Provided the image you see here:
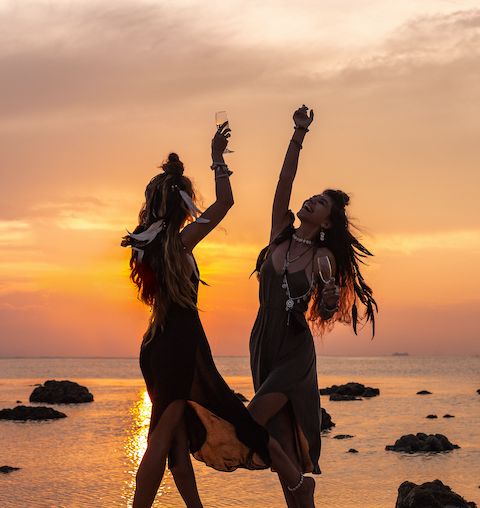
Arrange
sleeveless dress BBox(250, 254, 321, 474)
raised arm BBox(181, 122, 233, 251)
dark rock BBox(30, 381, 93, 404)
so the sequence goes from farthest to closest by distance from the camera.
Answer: dark rock BBox(30, 381, 93, 404), sleeveless dress BBox(250, 254, 321, 474), raised arm BBox(181, 122, 233, 251)

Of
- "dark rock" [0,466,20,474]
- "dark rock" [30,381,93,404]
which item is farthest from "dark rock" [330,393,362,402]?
"dark rock" [0,466,20,474]

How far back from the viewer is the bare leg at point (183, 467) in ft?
25.7

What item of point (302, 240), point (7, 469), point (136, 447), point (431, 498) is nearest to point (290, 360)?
point (302, 240)

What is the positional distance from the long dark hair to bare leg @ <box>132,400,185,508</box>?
0.70 m

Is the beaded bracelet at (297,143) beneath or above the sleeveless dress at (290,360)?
above

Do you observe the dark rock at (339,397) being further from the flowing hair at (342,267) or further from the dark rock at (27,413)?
the flowing hair at (342,267)

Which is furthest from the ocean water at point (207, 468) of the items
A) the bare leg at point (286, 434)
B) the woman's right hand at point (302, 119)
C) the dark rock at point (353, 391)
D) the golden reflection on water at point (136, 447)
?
the dark rock at point (353, 391)

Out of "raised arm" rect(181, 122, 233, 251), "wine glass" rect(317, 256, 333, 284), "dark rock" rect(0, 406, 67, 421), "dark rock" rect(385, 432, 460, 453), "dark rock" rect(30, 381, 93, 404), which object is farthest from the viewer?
"dark rock" rect(30, 381, 93, 404)

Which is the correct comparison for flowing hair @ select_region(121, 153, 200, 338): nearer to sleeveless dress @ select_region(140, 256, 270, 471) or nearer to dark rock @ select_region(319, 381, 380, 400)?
sleeveless dress @ select_region(140, 256, 270, 471)

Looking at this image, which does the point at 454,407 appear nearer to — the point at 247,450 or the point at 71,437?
the point at 71,437

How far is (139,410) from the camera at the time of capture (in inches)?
1767

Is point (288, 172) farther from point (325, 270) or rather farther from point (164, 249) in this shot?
point (164, 249)

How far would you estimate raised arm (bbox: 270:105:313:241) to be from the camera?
8.55m

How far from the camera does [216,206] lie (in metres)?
7.65
